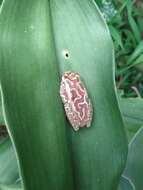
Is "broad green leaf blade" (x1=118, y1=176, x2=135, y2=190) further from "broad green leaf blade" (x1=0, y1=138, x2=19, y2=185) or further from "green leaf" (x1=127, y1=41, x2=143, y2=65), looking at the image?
"green leaf" (x1=127, y1=41, x2=143, y2=65)

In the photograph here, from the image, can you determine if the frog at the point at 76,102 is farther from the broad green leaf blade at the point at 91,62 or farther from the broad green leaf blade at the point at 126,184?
the broad green leaf blade at the point at 126,184

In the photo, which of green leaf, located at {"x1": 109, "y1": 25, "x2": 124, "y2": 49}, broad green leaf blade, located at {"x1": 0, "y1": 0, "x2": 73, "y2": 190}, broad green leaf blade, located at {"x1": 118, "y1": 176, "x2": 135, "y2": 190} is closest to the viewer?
broad green leaf blade, located at {"x1": 0, "y1": 0, "x2": 73, "y2": 190}

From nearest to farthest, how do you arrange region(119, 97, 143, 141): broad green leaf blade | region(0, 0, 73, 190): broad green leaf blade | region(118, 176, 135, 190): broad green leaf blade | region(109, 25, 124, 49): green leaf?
region(0, 0, 73, 190): broad green leaf blade < region(118, 176, 135, 190): broad green leaf blade < region(119, 97, 143, 141): broad green leaf blade < region(109, 25, 124, 49): green leaf

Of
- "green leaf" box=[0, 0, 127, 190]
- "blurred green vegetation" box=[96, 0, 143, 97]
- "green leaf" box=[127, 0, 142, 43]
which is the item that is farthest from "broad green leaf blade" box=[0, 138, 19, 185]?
"green leaf" box=[127, 0, 142, 43]

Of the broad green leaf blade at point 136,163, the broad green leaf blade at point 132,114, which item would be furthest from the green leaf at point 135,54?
the broad green leaf blade at point 136,163

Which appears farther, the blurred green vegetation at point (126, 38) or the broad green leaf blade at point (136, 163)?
the blurred green vegetation at point (126, 38)

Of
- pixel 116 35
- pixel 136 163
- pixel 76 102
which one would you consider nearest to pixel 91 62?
pixel 76 102

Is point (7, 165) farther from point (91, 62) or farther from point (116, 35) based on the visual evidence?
point (116, 35)

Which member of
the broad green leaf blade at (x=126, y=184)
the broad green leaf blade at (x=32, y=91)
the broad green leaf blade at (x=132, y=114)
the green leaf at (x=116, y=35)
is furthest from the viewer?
the green leaf at (x=116, y=35)
